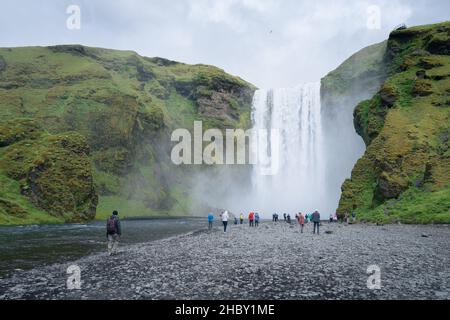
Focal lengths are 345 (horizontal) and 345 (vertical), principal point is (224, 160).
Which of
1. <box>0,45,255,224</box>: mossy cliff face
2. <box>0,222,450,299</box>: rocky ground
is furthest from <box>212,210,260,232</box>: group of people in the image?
<box>0,45,255,224</box>: mossy cliff face

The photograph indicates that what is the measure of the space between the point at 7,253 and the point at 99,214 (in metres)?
59.1

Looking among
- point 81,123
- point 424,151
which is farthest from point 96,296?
point 81,123

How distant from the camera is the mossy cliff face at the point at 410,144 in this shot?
39500 millimetres

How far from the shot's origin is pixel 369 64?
3846 inches

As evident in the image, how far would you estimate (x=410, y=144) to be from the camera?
45.5m

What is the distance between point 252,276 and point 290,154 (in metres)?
89.9

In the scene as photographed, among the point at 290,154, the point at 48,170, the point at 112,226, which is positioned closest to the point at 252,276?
the point at 112,226

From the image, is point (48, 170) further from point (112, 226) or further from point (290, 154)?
point (290, 154)

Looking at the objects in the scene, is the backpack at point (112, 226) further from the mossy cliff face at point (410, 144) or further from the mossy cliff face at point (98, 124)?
the mossy cliff face at point (98, 124)

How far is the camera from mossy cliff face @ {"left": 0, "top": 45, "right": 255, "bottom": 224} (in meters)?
67.6

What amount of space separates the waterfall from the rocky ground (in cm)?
7282

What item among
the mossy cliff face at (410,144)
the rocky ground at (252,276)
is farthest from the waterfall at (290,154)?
the rocky ground at (252,276)

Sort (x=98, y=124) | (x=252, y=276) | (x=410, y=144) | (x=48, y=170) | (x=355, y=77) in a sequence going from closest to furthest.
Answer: (x=252, y=276)
(x=410, y=144)
(x=48, y=170)
(x=355, y=77)
(x=98, y=124)
